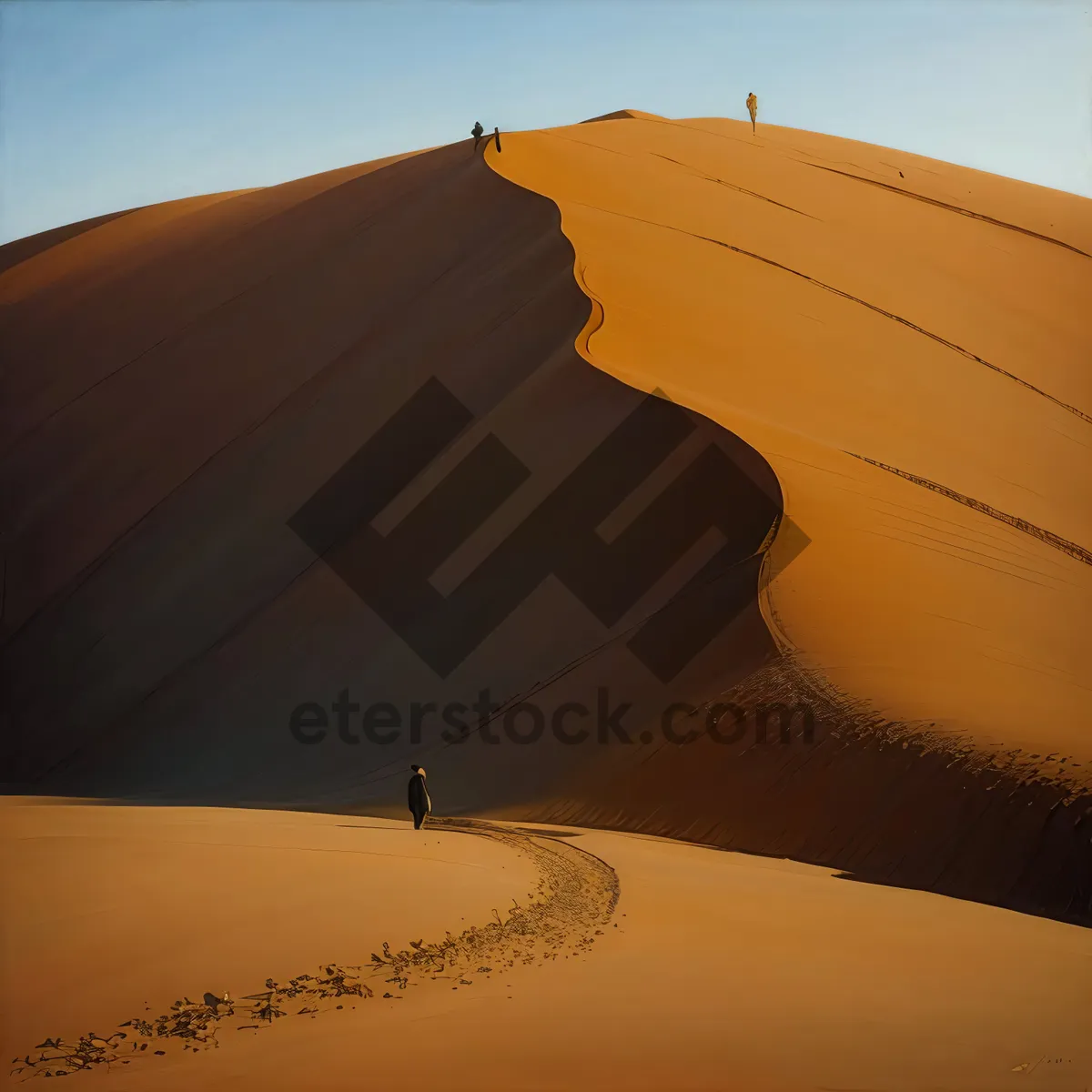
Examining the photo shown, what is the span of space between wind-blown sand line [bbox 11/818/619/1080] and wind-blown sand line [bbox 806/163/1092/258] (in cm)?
2053

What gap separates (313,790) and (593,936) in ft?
17.6

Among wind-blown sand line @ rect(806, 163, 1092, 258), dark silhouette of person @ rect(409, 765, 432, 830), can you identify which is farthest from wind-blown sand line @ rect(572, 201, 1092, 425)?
dark silhouette of person @ rect(409, 765, 432, 830)

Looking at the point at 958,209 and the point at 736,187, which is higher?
the point at 958,209

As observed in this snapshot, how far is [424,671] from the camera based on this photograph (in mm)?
12375

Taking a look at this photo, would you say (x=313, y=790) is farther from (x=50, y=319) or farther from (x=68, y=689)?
(x=50, y=319)

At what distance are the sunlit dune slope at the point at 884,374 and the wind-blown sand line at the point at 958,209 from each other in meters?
0.08

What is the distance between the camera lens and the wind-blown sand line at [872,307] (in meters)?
17.8

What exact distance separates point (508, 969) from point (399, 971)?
0.54 meters

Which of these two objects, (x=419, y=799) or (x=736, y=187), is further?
(x=736, y=187)

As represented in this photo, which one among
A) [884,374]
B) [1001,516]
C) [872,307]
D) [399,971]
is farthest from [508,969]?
[872,307]

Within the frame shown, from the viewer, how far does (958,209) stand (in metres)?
25.9

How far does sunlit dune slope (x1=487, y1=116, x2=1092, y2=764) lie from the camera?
1102 centimetres

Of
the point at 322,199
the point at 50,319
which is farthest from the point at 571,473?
the point at 50,319

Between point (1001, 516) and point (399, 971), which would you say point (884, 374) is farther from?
point (399, 971)
